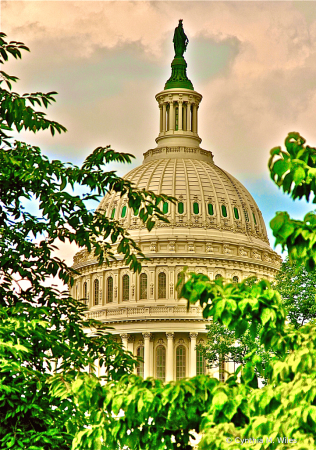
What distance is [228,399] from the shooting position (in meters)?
7.06

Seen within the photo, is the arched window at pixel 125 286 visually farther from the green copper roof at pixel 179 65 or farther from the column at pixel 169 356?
the green copper roof at pixel 179 65

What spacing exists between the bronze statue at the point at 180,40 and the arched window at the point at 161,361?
49160mm

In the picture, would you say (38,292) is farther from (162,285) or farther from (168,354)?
(162,285)

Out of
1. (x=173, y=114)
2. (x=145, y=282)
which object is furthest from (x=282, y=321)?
(x=173, y=114)

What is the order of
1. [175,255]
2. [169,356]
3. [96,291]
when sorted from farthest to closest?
[96,291]
[175,255]
[169,356]

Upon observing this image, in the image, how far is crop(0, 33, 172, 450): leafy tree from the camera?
909cm

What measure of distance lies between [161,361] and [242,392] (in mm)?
88942

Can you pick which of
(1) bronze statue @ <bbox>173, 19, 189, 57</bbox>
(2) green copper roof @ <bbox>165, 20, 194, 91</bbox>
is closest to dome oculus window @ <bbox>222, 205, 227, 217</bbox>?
(2) green copper roof @ <bbox>165, 20, 194, 91</bbox>

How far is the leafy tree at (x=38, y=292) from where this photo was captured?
909 cm

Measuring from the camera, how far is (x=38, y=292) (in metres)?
11.7

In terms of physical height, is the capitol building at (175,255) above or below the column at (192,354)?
above

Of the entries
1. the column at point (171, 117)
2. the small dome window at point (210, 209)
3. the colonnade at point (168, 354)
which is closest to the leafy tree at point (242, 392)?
the colonnade at point (168, 354)

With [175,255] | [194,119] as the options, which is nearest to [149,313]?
[175,255]

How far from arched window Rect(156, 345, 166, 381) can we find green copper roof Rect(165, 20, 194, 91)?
39668 millimetres
